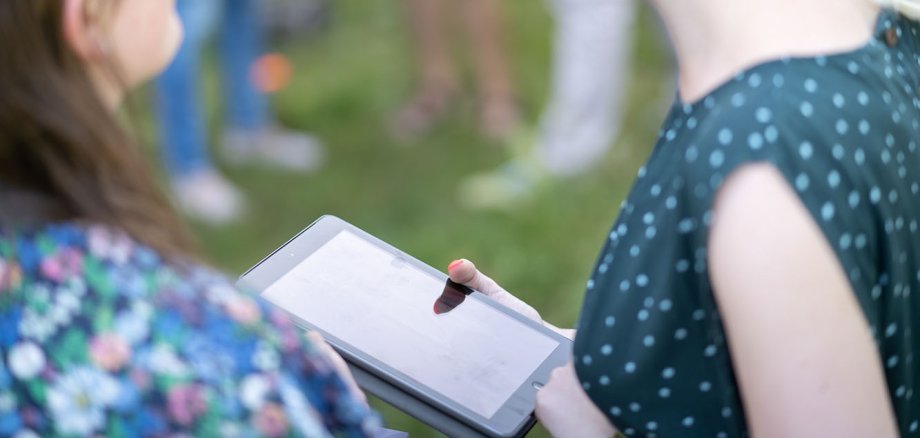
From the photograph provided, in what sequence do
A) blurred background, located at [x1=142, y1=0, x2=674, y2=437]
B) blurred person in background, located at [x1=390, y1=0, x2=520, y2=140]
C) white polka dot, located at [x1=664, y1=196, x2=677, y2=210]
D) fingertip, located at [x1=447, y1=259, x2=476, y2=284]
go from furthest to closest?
1. blurred person in background, located at [x1=390, y1=0, x2=520, y2=140]
2. blurred background, located at [x1=142, y1=0, x2=674, y2=437]
3. fingertip, located at [x1=447, y1=259, x2=476, y2=284]
4. white polka dot, located at [x1=664, y1=196, x2=677, y2=210]

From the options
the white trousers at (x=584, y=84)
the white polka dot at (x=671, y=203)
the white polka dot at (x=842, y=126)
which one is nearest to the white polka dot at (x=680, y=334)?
the white polka dot at (x=671, y=203)

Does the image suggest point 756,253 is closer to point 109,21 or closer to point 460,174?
point 109,21

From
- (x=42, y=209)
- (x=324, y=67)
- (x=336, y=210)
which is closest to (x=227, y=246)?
(x=336, y=210)

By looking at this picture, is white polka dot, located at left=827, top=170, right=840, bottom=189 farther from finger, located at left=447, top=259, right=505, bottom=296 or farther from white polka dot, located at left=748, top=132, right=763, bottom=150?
finger, located at left=447, top=259, right=505, bottom=296

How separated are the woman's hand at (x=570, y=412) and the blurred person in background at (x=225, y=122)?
80.9 inches

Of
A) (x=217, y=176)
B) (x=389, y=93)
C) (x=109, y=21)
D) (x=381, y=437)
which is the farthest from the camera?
(x=389, y=93)

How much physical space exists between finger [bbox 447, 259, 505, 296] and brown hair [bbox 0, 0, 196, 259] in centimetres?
44

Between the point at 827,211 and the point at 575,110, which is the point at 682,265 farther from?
the point at 575,110

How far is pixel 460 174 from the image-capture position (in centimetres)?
325

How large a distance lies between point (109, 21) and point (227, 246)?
208 centimetres

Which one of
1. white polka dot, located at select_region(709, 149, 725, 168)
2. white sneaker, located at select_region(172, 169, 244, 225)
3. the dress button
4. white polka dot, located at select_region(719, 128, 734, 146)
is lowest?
white sneaker, located at select_region(172, 169, 244, 225)

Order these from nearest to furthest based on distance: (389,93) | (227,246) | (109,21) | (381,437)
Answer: (109,21), (381,437), (227,246), (389,93)

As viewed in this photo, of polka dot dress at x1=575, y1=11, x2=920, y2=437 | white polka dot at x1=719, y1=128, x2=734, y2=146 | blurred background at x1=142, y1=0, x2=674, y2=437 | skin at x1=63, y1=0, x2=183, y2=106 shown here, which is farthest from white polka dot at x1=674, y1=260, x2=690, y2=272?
blurred background at x1=142, y1=0, x2=674, y2=437

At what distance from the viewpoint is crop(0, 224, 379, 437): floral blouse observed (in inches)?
32.3
